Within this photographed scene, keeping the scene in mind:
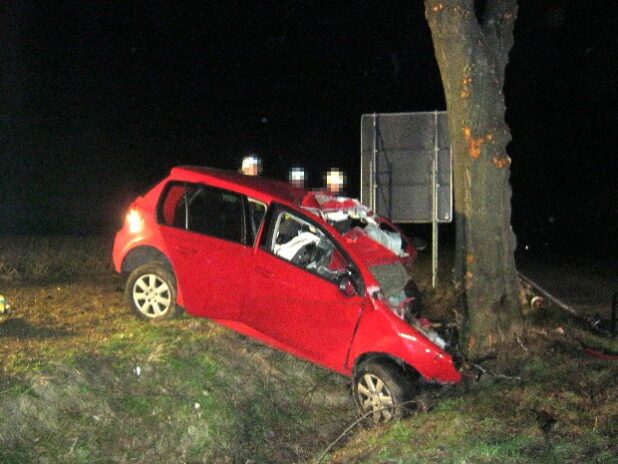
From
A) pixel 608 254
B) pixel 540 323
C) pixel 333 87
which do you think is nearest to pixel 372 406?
pixel 540 323

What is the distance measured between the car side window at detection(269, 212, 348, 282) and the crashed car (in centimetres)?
1

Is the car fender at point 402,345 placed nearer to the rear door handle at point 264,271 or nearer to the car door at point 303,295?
the car door at point 303,295

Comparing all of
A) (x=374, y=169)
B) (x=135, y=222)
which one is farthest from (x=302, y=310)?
(x=374, y=169)

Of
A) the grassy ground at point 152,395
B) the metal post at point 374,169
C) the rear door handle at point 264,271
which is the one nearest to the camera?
the grassy ground at point 152,395

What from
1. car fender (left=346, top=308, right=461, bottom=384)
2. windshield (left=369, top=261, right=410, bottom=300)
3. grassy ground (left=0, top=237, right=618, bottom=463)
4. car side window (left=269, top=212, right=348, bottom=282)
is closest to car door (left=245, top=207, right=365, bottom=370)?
car side window (left=269, top=212, right=348, bottom=282)

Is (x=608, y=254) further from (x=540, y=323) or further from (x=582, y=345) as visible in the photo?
(x=582, y=345)

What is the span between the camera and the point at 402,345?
732 centimetres

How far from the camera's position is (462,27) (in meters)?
8.70

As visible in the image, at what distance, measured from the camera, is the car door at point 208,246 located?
8.34 meters

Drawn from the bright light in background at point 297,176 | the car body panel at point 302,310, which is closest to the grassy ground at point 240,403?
the car body panel at point 302,310

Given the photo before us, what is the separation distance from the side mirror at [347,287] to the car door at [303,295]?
4 centimetres

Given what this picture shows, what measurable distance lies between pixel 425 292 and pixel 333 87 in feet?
109

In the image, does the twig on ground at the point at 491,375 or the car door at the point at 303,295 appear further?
the twig on ground at the point at 491,375

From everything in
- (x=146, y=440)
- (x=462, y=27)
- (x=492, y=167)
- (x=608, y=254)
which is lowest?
(x=608, y=254)
